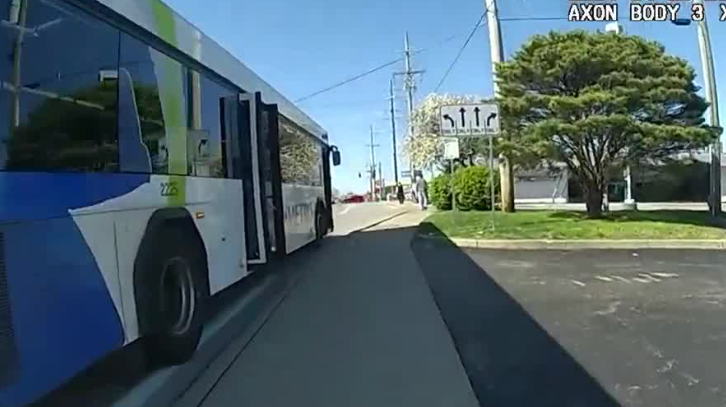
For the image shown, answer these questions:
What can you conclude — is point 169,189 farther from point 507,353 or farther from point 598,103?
point 598,103

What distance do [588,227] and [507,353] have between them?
10.6m

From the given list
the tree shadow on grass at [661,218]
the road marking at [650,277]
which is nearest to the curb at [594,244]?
the tree shadow on grass at [661,218]

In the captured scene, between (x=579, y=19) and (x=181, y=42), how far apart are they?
14951 millimetres

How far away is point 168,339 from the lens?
5.55 metres

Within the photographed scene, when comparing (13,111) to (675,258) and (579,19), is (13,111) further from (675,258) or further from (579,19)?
(579,19)

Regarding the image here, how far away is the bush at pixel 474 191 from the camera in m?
24.3

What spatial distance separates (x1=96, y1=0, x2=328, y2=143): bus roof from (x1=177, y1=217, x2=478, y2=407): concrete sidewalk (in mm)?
3000

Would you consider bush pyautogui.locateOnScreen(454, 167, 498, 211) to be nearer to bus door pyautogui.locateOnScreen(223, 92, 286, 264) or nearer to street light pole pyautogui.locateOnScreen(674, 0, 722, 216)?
street light pole pyautogui.locateOnScreen(674, 0, 722, 216)

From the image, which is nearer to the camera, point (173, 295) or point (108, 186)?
point (108, 186)

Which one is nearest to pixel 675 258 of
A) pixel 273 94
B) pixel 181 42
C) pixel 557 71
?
pixel 557 71

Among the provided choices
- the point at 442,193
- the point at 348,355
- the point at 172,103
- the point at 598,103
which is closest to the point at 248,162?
the point at 172,103

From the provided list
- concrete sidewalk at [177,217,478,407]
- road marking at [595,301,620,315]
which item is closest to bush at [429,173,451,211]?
concrete sidewalk at [177,217,478,407]

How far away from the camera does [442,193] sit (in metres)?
27.9

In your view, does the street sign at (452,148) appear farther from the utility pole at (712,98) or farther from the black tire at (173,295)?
the black tire at (173,295)
